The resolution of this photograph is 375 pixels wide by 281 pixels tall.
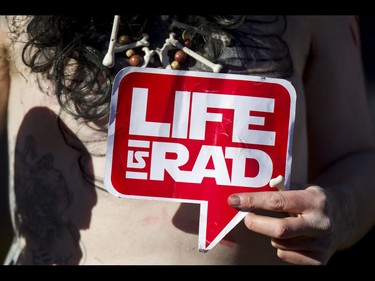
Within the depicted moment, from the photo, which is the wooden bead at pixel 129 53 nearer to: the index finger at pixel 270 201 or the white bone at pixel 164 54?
the white bone at pixel 164 54

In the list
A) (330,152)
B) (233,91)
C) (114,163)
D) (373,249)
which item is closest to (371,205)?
(330,152)

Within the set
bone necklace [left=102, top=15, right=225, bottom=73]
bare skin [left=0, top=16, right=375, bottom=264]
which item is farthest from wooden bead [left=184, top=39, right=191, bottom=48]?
bare skin [left=0, top=16, right=375, bottom=264]

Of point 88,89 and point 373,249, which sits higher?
point 88,89

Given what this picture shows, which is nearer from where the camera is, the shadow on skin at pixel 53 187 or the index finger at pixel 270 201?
the index finger at pixel 270 201

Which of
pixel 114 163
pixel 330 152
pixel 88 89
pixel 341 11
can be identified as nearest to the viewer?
pixel 114 163

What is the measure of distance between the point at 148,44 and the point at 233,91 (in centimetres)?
19

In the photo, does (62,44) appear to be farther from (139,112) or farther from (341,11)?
(341,11)

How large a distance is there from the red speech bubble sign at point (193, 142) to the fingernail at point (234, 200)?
0.02 meters

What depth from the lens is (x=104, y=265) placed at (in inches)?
48.8

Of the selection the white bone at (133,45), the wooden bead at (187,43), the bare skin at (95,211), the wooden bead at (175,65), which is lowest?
the bare skin at (95,211)

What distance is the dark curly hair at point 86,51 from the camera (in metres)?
1.20

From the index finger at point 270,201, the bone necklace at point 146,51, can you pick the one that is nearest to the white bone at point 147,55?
the bone necklace at point 146,51

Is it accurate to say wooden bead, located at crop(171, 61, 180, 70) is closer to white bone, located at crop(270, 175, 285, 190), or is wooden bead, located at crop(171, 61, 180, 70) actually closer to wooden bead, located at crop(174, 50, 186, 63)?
wooden bead, located at crop(174, 50, 186, 63)

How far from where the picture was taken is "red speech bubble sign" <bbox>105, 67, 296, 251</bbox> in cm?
110
